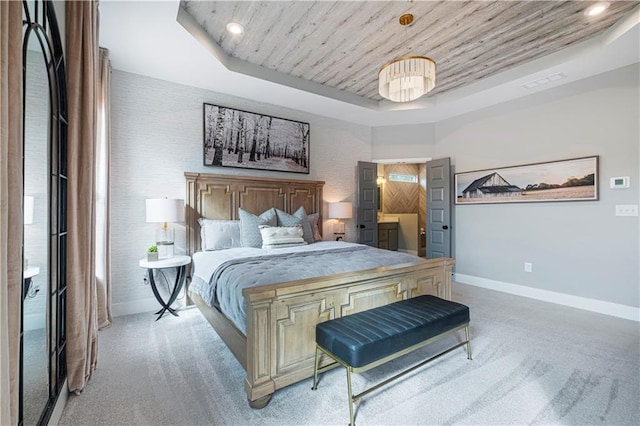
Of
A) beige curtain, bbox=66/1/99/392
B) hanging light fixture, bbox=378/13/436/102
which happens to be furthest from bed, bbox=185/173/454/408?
hanging light fixture, bbox=378/13/436/102

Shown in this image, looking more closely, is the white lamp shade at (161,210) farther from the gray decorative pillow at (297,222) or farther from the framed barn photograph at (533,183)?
the framed barn photograph at (533,183)

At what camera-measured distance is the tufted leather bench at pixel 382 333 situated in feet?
5.37

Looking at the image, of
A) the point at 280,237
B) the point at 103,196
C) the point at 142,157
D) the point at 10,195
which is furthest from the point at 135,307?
the point at 10,195

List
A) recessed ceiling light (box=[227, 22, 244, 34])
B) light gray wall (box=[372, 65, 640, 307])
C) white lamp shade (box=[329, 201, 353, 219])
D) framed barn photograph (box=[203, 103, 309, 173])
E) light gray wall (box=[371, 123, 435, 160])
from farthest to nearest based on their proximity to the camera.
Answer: light gray wall (box=[371, 123, 435, 160])
white lamp shade (box=[329, 201, 353, 219])
framed barn photograph (box=[203, 103, 309, 173])
light gray wall (box=[372, 65, 640, 307])
recessed ceiling light (box=[227, 22, 244, 34])

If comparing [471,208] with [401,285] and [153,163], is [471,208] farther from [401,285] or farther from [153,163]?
[153,163]

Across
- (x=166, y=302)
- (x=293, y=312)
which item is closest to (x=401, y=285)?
(x=293, y=312)

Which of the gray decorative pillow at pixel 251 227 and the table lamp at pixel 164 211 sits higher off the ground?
the table lamp at pixel 164 211

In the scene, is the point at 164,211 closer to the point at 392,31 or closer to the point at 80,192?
the point at 80,192

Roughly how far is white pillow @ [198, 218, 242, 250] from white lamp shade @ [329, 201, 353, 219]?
5.58ft

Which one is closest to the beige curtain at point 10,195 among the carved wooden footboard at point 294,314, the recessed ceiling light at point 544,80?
the carved wooden footboard at point 294,314

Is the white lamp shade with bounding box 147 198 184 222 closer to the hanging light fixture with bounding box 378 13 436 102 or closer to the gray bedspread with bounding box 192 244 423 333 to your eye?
the gray bedspread with bounding box 192 244 423 333

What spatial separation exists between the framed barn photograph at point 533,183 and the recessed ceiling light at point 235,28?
13.0 feet

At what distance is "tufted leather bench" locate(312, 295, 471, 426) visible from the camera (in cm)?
164

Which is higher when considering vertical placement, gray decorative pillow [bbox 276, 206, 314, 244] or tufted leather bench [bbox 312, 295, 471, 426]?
gray decorative pillow [bbox 276, 206, 314, 244]
